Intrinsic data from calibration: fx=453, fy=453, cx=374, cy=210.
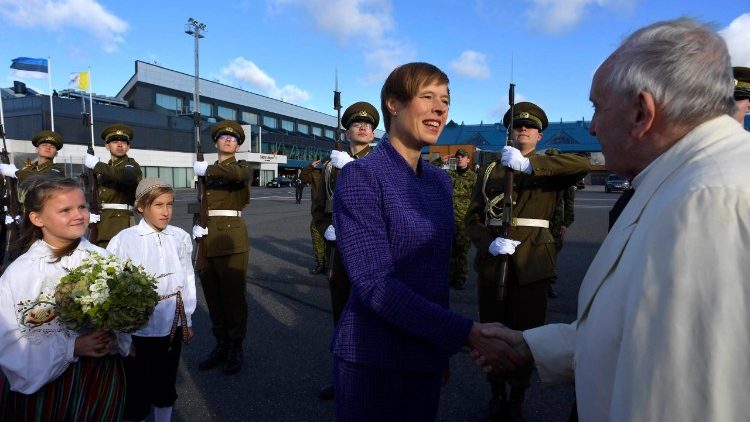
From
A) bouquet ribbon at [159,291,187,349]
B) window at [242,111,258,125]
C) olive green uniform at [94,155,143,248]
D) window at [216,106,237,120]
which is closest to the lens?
bouquet ribbon at [159,291,187,349]

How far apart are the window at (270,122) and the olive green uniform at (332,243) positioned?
70.1 m

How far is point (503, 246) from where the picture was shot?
126 inches

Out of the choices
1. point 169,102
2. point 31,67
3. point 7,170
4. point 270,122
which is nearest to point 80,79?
point 31,67

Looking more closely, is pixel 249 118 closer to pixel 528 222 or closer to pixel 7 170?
pixel 7 170

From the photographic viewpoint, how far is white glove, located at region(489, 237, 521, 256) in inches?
126

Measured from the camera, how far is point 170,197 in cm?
316

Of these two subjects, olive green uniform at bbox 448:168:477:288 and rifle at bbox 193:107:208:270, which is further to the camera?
olive green uniform at bbox 448:168:477:288

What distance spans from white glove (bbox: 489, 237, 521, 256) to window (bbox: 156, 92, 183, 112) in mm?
61785

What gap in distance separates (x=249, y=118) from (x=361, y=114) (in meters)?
69.0

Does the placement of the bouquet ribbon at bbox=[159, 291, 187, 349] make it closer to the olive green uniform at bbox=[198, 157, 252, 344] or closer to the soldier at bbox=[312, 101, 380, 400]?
the olive green uniform at bbox=[198, 157, 252, 344]

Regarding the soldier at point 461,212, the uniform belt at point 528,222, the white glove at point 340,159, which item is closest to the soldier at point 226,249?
the white glove at point 340,159

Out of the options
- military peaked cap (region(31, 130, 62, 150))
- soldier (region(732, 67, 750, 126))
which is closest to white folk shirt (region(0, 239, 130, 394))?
soldier (region(732, 67, 750, 126))

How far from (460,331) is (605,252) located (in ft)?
2.01

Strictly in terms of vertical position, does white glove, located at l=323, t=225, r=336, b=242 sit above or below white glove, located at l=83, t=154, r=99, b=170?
below
